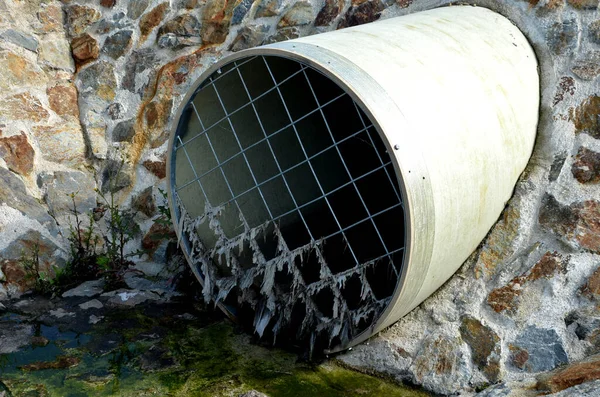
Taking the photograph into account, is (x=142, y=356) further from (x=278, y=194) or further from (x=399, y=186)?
(x=399, y=186)

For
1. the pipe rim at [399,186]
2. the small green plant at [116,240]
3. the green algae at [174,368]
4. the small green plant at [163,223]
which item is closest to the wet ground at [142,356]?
the green algae at [174,368]

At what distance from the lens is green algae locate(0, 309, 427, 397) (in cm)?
275

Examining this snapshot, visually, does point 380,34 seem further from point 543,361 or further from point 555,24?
point 543,361

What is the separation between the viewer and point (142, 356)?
3000 mm

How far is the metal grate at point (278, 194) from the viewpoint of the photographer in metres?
3.06

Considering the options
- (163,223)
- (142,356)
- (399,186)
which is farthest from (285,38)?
(142,356)

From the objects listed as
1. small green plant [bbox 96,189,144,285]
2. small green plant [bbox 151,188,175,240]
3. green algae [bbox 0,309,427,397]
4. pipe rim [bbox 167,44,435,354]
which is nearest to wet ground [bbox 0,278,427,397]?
green algae [bbox 0,309,427,397]

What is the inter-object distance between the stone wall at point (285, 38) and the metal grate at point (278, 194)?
0.34m

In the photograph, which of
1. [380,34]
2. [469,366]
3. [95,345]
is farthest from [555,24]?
[95,345]

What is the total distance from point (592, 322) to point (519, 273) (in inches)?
13.1

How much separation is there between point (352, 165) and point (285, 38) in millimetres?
956

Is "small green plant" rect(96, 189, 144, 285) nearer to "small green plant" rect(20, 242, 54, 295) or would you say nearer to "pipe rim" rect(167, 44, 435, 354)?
"small green plant" rect(20, 242, 54, 295)

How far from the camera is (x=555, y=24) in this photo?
3.12m

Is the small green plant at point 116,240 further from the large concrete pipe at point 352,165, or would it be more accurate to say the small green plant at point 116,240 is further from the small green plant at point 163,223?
the large concrete pipe at point 352,165
